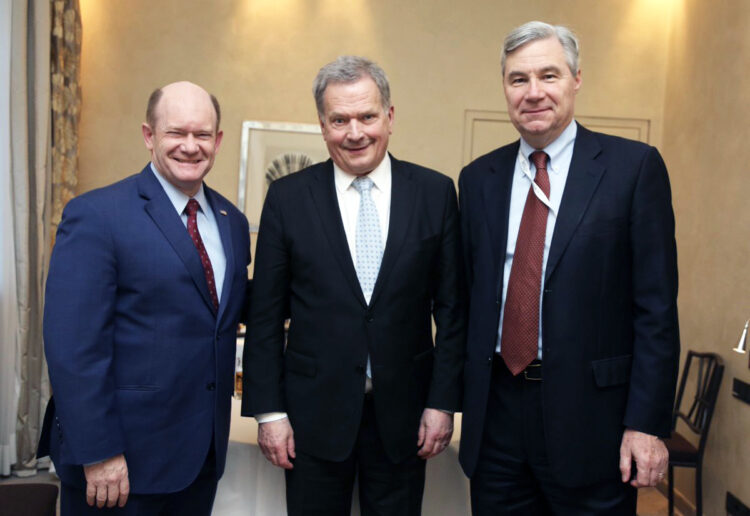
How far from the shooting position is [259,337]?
1.93 metres

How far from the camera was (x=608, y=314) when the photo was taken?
69.3 inches

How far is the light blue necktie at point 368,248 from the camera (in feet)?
6.24

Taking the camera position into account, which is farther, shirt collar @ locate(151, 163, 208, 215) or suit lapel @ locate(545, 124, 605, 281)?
shirt collar @ locate(151, 163, 208, 215)

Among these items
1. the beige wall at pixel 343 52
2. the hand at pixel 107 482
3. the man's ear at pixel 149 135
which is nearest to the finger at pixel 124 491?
the hand at pixel 107 482

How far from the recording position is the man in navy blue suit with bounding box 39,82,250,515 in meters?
1.66

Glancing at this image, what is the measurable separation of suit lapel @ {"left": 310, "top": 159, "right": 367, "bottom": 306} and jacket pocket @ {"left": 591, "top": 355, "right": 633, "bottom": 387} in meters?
0.66

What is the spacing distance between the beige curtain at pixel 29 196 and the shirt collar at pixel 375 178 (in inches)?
108

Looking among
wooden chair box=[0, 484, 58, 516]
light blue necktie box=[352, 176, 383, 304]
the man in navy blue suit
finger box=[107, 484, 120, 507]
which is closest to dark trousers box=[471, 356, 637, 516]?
light blue necktie box=[352, 176, 383, 304]

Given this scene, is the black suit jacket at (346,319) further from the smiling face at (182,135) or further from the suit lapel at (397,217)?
the smiling face at (182,135)

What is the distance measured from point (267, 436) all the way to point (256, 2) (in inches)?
164

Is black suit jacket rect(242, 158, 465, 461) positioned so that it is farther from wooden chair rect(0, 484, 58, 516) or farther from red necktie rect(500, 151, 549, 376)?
wooden chair rect(0, 484, 58, 516)

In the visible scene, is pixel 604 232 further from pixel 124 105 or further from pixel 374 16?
pixel 124 105

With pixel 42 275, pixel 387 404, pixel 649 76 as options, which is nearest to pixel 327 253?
pixel 387 404

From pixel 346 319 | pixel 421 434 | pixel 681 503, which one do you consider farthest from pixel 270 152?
pixel 681 503
